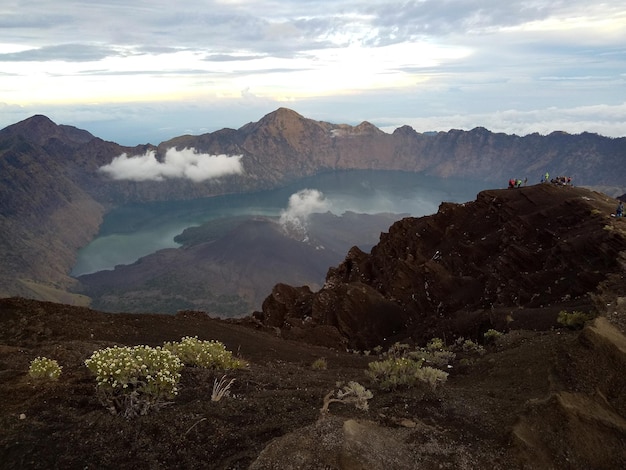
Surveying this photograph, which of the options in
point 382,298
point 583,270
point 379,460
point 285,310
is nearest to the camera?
point 379,460

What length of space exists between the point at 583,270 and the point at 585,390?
22.7 m

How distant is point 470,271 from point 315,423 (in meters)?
34.9

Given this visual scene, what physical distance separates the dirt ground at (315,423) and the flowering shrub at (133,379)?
28 centimetres

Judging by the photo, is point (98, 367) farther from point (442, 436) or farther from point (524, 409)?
point (524, 409)

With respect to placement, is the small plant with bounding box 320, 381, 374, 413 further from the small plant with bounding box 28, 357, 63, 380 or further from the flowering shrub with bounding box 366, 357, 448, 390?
the small plant with bounding box 28, 357, 63, 380

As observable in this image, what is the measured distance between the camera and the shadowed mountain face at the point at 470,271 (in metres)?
30.4

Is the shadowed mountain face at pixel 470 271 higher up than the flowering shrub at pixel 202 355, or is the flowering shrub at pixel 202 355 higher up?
the flowering shrub at pixel 202 355

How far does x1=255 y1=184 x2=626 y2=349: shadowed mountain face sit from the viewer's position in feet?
99.7

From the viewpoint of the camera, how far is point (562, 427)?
8031mm

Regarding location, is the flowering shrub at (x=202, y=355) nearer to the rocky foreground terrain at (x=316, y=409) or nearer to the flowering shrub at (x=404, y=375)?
the rocky foreground terrain at (x=316, y=409)

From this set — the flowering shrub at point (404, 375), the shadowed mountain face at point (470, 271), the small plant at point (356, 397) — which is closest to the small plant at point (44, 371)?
the small plant at point (356, 397)

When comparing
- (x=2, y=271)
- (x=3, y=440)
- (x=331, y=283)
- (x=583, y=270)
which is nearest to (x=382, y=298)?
(x=331, y=283)

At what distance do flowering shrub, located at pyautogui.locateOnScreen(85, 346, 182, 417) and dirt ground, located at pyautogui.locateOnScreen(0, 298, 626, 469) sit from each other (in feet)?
0.91

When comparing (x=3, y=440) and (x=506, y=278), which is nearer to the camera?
(x=3, y=440)
